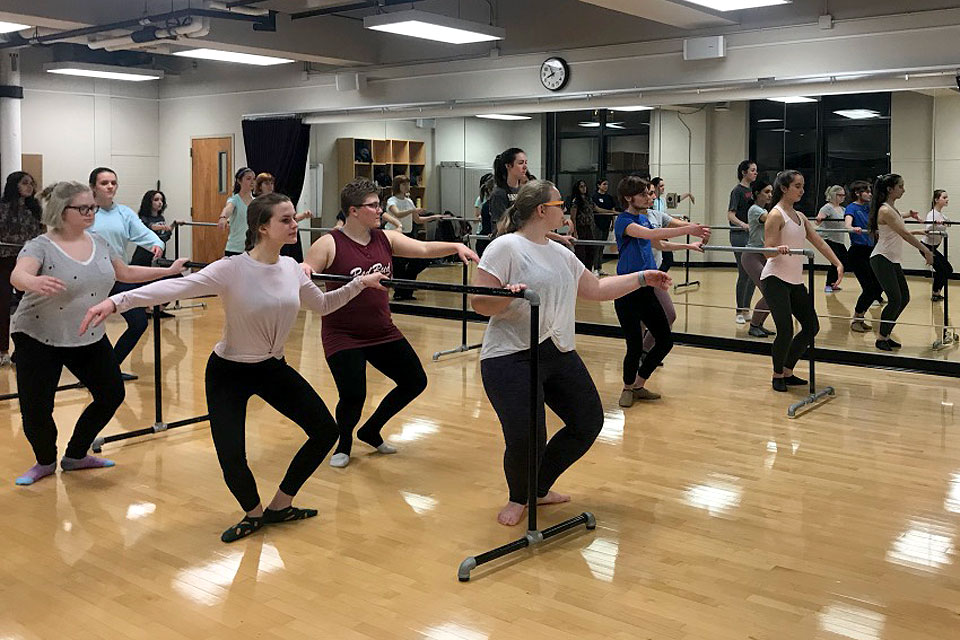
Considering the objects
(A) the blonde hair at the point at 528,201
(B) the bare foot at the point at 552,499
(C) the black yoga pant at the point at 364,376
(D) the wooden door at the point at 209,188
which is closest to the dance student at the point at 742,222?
(C) the black yoga pant at the point at 364,376

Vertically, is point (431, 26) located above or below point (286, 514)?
above

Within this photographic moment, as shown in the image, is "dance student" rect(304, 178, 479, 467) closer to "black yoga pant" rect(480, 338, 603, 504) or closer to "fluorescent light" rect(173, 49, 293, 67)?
"black yoga pant" rect(480, 338, 603, 504)

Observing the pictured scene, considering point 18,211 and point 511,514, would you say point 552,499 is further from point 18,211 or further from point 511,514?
point 18,211

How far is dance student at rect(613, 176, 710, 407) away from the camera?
6.37m

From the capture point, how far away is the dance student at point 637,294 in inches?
251

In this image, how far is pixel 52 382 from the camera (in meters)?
4.84

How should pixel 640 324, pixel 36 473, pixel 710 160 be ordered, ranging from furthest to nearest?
1. pixel 710 160
2. pixel 640 324
3. pixel 36 473

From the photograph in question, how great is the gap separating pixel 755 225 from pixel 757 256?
31 cm

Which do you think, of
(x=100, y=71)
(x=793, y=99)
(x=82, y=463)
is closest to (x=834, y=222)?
(x=793, y=99)

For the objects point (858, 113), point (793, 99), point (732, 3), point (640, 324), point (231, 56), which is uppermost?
point (231, 56)

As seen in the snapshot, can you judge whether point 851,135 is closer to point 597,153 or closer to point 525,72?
point 597,153

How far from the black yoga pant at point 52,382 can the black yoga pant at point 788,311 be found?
405 centimetres

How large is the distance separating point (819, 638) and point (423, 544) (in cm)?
156

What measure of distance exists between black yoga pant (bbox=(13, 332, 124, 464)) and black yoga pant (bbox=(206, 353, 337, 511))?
109 cm
